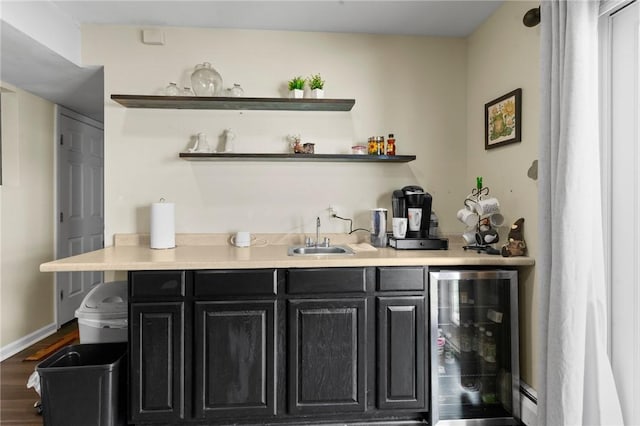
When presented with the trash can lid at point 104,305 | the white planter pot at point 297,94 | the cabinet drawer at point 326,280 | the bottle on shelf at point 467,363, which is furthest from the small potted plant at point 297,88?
the bottle on shelf at point 467,363

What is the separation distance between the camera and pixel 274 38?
9.02 feet

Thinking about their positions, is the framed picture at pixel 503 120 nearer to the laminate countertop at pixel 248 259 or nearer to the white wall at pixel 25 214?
the laminate countertop at pixel 248 259

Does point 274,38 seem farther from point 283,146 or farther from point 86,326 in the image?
point 86,326

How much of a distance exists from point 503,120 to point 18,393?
3.60 m

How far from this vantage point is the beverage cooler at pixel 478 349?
213 cm

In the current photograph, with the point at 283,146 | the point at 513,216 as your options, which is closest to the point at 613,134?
the point at 513,216

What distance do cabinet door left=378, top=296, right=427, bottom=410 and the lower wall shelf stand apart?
3.31 ft

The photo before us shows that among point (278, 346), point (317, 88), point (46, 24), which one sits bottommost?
point (278, 346)

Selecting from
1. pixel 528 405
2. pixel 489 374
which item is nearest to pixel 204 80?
pixel 489 374

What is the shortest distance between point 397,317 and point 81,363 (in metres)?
1.84

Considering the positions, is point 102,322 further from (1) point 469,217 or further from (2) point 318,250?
(1) point 469,217

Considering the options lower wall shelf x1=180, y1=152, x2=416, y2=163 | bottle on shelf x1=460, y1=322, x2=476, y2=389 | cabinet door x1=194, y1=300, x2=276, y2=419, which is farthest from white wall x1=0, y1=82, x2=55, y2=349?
bottle on shelf x1=460, y1=322, x2=476, y2=389

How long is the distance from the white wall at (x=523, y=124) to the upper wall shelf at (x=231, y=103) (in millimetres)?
937

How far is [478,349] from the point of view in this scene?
2191 millimetres
